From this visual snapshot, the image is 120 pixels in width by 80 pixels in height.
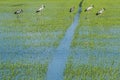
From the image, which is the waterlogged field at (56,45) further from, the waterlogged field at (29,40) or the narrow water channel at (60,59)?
the narrow water channel at (60,59)

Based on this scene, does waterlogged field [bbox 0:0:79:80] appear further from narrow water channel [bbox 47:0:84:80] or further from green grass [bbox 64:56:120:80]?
green grass [bbox 64:56:120:80]

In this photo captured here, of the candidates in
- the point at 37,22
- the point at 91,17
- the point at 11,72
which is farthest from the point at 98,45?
the point at 91,17

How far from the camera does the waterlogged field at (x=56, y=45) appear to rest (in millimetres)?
14836

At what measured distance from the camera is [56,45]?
19828mm

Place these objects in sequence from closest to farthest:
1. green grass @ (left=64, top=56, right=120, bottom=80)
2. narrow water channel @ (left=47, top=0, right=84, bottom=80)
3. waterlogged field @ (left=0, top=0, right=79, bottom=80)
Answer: green grass @ (left=64, top=56, right=120, bottom=80), narrow water channel @ (left=47, top=0, right=84, bottom=80), waterlogged field @ (left=0, top=0, right=79, bottom=80)

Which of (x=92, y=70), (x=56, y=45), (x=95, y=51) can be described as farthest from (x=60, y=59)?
(x=56, y=45)

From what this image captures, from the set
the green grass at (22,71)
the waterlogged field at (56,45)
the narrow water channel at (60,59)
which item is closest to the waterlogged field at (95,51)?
the waterlogged field at (56,45)

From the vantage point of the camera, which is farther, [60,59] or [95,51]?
[95,51]

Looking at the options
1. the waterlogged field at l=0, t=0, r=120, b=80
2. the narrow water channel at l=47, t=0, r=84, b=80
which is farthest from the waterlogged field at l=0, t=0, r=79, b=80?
the narrow water channel at l=47, t=0, r=84, b=80

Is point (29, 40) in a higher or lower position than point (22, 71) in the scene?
higher

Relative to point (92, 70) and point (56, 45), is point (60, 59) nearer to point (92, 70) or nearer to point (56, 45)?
point (92, 70)

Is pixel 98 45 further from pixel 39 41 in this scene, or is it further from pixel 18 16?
pixel 18 16

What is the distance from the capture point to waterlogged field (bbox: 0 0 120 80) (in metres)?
14.8

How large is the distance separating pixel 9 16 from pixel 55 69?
682 inches
